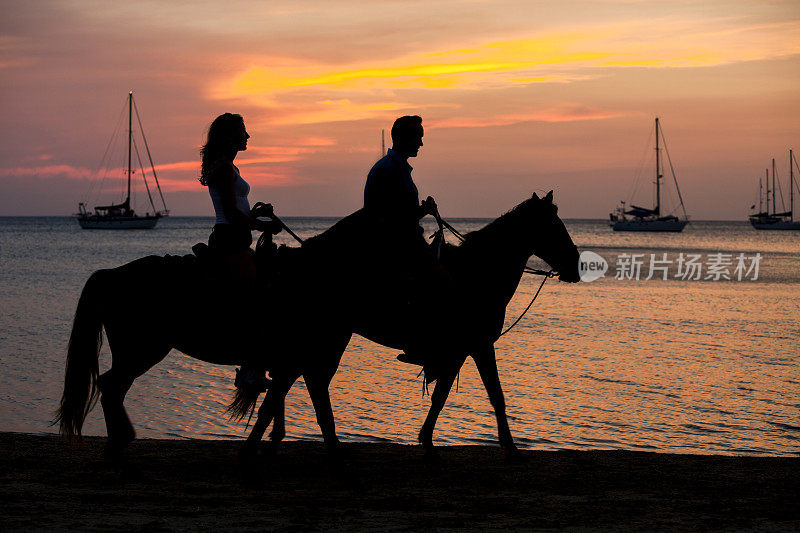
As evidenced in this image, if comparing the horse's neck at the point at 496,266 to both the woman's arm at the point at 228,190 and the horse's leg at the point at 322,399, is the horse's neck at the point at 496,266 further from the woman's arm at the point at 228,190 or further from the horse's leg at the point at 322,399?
the woman's arm at the point at 228,190

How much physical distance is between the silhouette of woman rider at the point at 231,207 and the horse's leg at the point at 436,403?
2195mm

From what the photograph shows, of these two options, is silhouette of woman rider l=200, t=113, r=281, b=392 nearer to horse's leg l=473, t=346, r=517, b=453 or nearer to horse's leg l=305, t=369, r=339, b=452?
horse's leg l=305, t=369, r=339, b=452

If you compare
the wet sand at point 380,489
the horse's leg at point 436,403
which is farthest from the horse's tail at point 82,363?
the horse's leg at point 436,403

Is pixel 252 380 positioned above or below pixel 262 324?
below

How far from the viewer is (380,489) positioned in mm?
6781

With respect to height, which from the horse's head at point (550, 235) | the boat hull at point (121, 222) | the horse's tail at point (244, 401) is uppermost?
the horse's head at point (550, 235)

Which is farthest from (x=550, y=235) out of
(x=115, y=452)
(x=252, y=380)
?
(x=115, y=452)

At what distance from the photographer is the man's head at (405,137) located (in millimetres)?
7562

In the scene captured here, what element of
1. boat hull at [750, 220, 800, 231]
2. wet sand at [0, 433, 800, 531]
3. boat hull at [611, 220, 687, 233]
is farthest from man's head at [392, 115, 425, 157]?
boat hull at [750, 220, 800, 231]

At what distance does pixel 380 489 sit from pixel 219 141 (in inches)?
120

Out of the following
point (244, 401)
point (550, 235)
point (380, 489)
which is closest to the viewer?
point (380, 489)

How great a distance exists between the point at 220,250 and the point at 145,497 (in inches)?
A: 77.9

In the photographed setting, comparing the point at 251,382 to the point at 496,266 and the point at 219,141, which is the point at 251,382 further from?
the point at 496,266

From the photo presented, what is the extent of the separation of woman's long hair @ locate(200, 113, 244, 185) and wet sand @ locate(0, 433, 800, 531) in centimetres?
247
